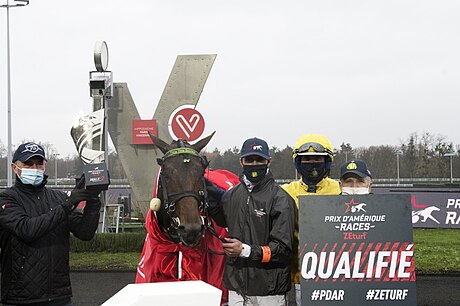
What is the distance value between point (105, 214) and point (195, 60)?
4.56 m

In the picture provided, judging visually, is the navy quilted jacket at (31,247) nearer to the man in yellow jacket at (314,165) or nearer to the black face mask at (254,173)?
the black face mask at (254,173)

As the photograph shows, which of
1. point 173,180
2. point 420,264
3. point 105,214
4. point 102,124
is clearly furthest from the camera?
point 105,214

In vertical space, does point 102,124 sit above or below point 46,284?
above

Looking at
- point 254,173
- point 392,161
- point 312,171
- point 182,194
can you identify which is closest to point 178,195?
point 182,194

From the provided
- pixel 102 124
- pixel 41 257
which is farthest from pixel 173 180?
pixel 102 124

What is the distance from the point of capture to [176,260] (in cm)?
391

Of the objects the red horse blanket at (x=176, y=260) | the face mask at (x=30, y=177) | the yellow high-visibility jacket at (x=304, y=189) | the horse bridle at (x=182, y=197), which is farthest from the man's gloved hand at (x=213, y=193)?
the face mask at (x=30, y=177)

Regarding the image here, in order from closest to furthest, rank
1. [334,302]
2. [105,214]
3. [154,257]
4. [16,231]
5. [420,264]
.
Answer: [334,302] < [16,231] < [154,257] < [420,264] < [105,214]

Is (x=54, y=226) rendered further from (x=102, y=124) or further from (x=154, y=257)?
(x=102, y=124)

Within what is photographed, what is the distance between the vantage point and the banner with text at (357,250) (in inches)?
122

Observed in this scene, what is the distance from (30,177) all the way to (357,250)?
7.80 feet

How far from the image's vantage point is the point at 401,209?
10.4ft

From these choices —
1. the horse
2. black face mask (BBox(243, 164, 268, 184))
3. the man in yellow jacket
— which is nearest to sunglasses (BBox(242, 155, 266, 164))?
black face mask (BBox(243, 164, 268, 184))

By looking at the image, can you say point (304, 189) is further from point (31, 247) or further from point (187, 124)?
point (187, 124)
